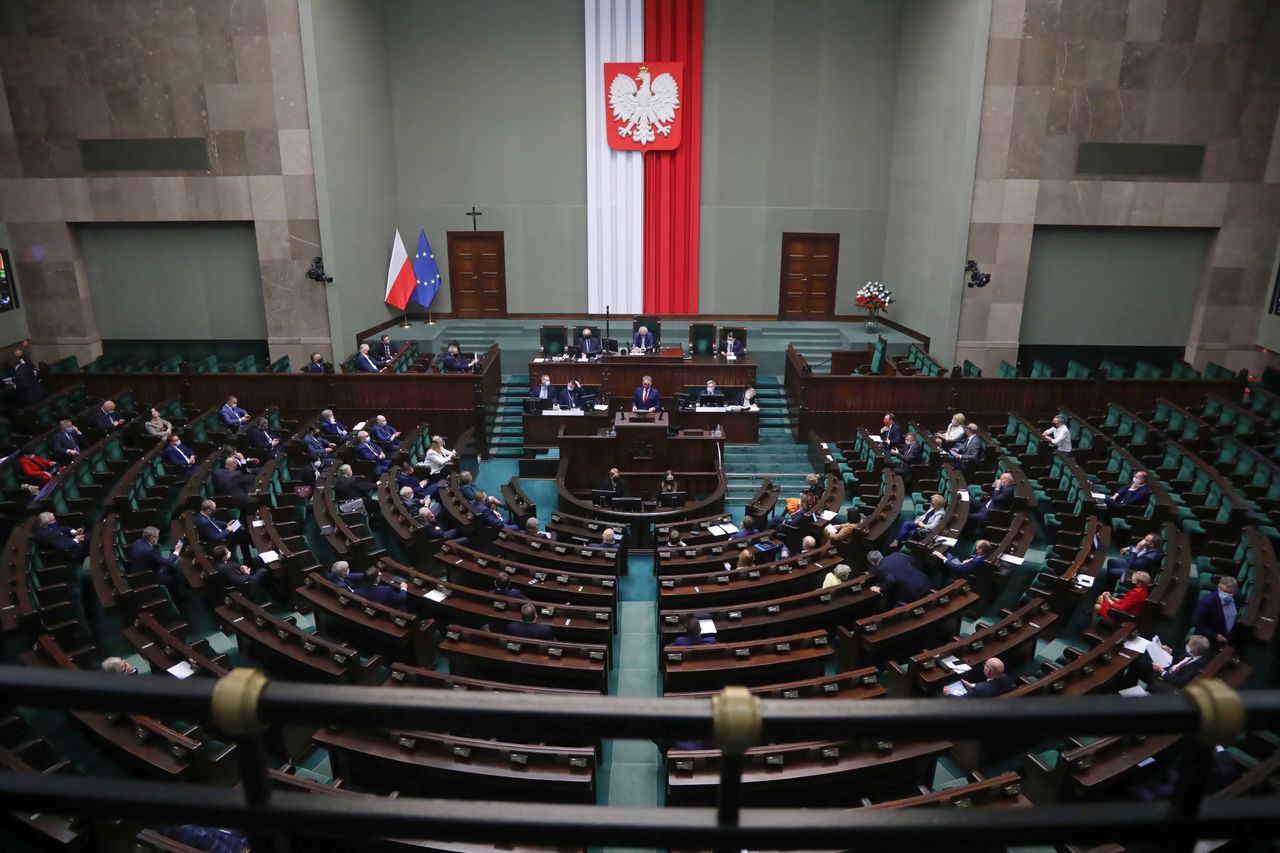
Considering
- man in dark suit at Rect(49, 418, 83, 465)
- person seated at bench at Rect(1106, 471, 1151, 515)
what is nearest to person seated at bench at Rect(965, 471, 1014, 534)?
person seated at bench at Rect(1106, 471, 1151, 515)

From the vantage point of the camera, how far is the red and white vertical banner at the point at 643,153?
18.7 m

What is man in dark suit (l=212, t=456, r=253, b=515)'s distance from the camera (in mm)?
10344

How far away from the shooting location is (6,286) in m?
16.4

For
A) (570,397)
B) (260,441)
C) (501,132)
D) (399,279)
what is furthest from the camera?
(501,132)

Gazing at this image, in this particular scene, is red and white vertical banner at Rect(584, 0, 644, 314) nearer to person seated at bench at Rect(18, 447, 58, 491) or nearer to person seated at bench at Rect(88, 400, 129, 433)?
person seated at bench at Rect(88, 400, 129, 433)

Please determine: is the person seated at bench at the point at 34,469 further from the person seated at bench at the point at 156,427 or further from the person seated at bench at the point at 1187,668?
the person seated at bench at the point at 1187,668

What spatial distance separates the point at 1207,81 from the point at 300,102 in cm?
1767

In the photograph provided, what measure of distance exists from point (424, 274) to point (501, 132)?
12.9ft

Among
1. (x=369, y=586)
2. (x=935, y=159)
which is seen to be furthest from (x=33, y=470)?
(x=935, y=159)

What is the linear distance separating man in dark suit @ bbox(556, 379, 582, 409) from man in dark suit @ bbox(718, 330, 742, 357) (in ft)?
11.8

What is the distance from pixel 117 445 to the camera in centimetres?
1162

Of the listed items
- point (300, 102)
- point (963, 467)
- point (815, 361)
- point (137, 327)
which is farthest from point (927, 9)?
point (137, 327)

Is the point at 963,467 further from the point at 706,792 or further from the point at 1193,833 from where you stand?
the point at 1193,833

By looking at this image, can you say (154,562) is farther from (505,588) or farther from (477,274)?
(477,274)
